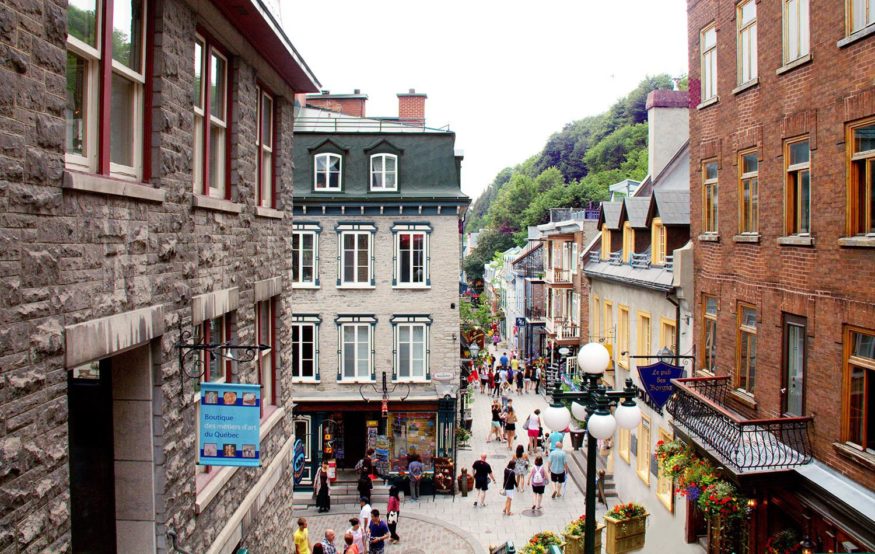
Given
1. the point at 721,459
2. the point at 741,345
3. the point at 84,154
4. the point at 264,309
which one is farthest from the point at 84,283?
the point at 741,345

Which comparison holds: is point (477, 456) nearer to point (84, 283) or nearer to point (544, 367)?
point (544, 367)

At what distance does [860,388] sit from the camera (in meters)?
9.94

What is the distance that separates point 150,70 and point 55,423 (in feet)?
11.8

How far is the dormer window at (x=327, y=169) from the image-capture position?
26219mm

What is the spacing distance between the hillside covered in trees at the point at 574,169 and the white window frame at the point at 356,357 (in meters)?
52.2

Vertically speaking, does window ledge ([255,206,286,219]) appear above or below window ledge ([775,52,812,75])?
below

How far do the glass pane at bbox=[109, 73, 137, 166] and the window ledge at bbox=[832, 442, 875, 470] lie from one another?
9374 mm

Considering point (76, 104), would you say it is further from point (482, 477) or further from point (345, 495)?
point (345, 495)

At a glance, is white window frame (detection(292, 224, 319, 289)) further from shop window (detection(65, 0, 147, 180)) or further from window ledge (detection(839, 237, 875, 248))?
shop window (detection(65, 0, 147, 180))

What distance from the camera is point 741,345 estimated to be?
46.2ft

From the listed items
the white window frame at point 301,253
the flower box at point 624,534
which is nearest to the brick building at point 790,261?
the flower box at point 624,534

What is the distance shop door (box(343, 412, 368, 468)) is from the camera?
86.7 feet

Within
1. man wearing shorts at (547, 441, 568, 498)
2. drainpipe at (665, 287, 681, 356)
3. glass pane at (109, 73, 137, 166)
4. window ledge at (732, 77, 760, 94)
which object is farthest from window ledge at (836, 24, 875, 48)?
man wearing shorts at (547, 441, 568, 498)

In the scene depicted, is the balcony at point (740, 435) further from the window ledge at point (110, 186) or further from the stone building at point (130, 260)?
the window ledge at point (110, 186)
